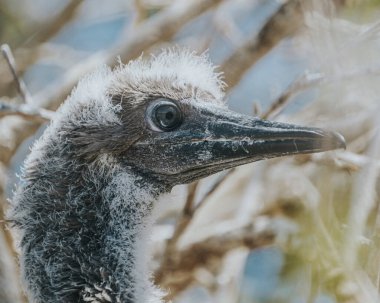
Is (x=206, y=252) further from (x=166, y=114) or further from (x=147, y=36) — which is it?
(x=166, y=114)

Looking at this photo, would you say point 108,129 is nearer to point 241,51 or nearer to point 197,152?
point 197,152

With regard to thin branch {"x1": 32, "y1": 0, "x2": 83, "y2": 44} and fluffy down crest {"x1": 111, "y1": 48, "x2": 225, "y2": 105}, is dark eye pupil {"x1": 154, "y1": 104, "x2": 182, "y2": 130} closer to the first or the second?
fluffy down crest {"x1": 111, "y1": 48, "x2": 225, "y2": 105}

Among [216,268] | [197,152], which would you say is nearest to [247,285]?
[216,268]

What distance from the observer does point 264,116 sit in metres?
2.94

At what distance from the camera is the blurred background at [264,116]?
8.21 ft

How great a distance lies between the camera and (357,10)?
267 centimetres

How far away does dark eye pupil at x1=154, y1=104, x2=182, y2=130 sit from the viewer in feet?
8.04

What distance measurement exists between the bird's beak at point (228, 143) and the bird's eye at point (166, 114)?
30 millimetres

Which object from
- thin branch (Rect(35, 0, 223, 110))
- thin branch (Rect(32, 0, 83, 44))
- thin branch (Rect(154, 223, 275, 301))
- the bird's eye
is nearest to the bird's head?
the bird's eye

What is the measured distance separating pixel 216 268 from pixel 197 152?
125cm

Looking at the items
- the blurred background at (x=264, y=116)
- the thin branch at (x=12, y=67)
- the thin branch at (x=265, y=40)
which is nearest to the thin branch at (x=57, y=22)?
the blurred background at (x=264, y=116)

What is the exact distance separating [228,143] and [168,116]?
199mm

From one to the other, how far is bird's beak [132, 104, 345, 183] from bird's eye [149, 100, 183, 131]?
0.10 ft

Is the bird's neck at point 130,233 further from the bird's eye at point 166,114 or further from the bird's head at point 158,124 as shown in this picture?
the bird's eye at point 166,114
